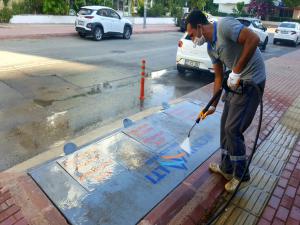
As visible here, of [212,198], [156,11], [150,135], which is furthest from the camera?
[156,11]

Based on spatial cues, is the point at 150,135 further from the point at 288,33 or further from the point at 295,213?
the point at 288,33

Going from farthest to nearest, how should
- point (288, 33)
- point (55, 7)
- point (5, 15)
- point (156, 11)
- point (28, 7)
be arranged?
1. point (156, 11)
2. point (55, 7)
3. point (28, 7)
4. point (288, 33)
5. point (5, 15)

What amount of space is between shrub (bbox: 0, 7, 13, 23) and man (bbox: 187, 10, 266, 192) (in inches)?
812

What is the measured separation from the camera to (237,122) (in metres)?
Answer: 3.18

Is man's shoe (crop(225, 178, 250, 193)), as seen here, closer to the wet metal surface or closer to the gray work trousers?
the gray work trousers

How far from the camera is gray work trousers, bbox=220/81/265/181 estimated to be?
3.11 meters

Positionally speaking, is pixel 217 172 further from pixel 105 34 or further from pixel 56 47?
pixel 105 34

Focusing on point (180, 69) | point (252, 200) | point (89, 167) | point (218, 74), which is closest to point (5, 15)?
point (180, 69)

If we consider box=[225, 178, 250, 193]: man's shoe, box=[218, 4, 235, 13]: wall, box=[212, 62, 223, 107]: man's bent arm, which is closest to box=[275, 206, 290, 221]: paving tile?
box=[225, 178, 250, 193]: man's shoe

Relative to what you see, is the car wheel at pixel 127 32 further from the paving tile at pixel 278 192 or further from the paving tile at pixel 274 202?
the paving tile at pixel 274 202

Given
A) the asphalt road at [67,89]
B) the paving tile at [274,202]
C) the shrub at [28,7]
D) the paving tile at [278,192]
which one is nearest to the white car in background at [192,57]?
the asphalt road at [67,89]

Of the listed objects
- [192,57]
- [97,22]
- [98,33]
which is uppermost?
[97,22]

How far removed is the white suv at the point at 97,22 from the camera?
16.0 m

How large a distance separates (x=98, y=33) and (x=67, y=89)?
9.91m
